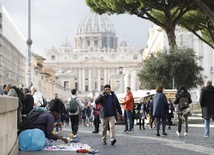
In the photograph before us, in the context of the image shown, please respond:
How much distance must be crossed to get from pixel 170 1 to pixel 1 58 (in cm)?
1423

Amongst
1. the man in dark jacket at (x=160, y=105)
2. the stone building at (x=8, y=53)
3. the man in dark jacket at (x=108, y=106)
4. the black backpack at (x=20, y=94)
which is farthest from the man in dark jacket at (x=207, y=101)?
the stone building at (x=8, y=53)

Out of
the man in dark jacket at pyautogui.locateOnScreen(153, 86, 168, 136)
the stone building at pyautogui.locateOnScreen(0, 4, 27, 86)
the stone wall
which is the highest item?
the stone building at pyautogui.locateOnScreen(0, 4, 27, 86)

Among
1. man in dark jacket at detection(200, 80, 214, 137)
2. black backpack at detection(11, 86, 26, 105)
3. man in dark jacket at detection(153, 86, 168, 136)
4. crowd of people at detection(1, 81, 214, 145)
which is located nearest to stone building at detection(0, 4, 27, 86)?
crowd of people at detection(1, 81, 214, 145)

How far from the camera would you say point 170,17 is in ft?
121

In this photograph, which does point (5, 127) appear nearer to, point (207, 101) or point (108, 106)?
point (108, 106)

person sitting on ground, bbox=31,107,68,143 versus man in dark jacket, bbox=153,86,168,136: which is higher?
man in dark jacket, bbox=153,86,168,136

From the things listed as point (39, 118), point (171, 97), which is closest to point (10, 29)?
point (171, 97)

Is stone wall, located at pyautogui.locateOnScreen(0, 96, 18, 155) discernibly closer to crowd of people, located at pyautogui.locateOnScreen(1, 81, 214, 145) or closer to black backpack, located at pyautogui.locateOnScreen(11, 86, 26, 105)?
crowd of people, located at pyautogui.locateOnScreen(1, 81, 214, 145)

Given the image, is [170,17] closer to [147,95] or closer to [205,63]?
[147,95]

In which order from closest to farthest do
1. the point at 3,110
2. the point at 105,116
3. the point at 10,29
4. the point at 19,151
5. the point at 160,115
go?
1. the point at 3,110
2. the point at 19,151
3. the point at 105,116
4. the point at 160,115
5. the point at 10,29

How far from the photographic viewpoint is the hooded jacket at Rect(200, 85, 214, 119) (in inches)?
679

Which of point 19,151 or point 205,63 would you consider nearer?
point 19,151

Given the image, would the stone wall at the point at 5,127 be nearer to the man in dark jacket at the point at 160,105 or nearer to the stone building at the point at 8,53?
the man in dark jacket at the point at 160,105

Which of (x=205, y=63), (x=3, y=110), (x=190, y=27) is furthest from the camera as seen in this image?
(x=205, y=63)
